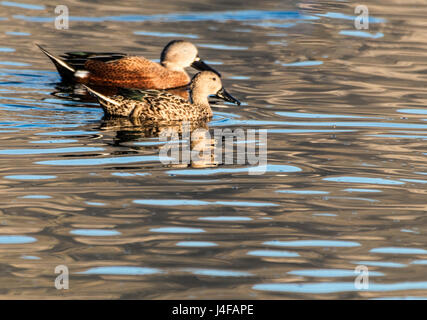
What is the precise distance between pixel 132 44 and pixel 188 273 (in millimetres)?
9683

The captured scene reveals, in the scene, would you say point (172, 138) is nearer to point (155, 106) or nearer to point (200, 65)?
point (155, 106)

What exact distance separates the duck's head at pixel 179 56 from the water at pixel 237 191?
489mm

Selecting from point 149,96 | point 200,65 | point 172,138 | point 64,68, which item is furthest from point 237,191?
point 200,65

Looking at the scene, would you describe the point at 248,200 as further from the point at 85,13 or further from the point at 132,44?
the point at 85,13

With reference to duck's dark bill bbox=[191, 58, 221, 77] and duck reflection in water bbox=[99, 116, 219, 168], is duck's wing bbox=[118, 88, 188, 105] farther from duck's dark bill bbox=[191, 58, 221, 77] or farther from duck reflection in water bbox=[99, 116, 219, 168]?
duck's dark bill bbox=[191, 58, 221, 77]

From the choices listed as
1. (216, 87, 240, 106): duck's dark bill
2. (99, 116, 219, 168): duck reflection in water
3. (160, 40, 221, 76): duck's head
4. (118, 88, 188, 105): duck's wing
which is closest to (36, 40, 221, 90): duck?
(160, 40, 221, 76): duck's head

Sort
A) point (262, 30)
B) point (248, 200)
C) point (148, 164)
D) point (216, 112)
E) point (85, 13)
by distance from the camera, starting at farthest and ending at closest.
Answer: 1. point (85, 13)
2. point (262, 30)
3. point (216, 112)
4. point (148, 164)
5. point (248, 200)

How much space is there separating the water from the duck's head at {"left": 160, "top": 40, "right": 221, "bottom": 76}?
49 centimetres

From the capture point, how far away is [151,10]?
57.1 feet

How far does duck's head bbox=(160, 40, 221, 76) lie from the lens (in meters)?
13.0

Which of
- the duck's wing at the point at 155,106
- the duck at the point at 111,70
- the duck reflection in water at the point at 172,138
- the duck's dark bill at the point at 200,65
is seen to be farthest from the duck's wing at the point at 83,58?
the duck reflection in water at the point at 172,138

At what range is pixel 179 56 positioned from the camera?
13.0 metres

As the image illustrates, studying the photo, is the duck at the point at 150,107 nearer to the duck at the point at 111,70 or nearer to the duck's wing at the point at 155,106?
the duck's wing at the point at 155,106
